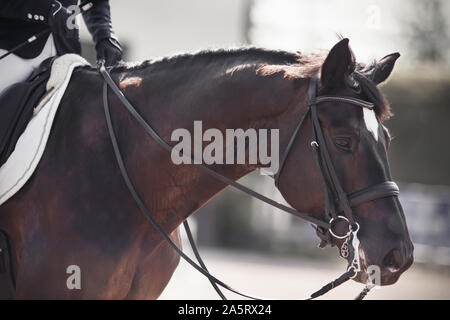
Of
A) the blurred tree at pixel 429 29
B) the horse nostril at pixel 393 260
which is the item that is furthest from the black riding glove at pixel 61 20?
the blurred tree at pixel 429 29

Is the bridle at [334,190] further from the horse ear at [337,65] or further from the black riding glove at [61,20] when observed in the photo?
the black riding glove at [61,20]

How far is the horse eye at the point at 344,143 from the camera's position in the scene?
2.94 m

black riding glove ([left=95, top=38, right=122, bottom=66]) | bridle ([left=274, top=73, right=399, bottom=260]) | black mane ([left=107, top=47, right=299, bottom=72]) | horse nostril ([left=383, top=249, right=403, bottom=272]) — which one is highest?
black riding glove ([left=95, top=38, right=122, bottom=66])

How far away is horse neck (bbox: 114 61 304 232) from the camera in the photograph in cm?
315

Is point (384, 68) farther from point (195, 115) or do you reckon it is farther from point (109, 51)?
point (109, 51)

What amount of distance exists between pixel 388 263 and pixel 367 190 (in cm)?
34

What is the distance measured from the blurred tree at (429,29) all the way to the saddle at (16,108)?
21.9 metres

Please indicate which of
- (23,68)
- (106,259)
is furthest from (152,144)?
(23,68)

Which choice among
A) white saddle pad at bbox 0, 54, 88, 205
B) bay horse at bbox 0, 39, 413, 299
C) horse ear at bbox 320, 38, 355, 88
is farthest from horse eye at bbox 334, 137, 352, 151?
white saddle pad at bbox 0, 54, 88, 205

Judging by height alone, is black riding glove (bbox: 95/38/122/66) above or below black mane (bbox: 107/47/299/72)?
above

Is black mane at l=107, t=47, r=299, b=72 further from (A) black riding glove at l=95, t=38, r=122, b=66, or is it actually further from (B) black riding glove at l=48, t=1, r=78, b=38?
(B) black riding glove at l=48, t=1, r=78, b=38

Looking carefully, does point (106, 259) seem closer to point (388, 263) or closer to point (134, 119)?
point (134, 119)

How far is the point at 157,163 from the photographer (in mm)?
3301

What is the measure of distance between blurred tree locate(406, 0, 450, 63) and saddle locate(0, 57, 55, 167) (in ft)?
72.0
